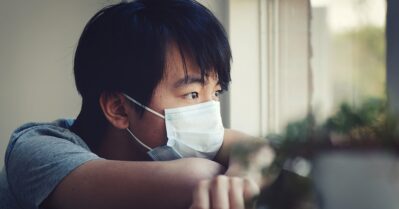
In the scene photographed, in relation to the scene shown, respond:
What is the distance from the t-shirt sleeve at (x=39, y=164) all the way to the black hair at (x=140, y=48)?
11 centimetres

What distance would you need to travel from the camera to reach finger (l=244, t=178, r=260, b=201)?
19cm

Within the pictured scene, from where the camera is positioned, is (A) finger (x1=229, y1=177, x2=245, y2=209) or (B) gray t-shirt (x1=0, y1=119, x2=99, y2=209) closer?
(A) finger (x1=229, y1=177, x2=245, y2=209)

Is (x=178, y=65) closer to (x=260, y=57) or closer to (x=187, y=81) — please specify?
(x=187, y=81)

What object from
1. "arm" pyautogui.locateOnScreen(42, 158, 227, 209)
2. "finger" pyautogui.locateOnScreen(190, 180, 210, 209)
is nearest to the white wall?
"arm" pyautogui.locateOnScreen(42, 158, 227, 209)

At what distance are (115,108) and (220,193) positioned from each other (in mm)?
331

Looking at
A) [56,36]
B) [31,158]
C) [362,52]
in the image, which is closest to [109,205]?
[31,158]

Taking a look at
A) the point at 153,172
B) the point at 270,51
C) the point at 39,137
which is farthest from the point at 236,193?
the point at 270,51

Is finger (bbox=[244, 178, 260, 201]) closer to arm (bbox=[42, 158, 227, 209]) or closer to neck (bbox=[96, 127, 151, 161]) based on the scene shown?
arm (bbox=[42, 158, 227, 209])

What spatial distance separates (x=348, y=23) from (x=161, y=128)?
0.83ft

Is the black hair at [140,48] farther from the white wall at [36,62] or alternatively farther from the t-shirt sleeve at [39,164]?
the white wall at [36,62]

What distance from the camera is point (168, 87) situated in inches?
20.7

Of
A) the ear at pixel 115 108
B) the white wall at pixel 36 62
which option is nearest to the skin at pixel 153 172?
the ear at pixel 115 108

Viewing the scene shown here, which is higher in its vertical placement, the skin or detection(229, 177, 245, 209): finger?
detection(229, 177, 245, 209): finger

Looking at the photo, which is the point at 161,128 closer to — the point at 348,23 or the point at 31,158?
the point at 31,158
